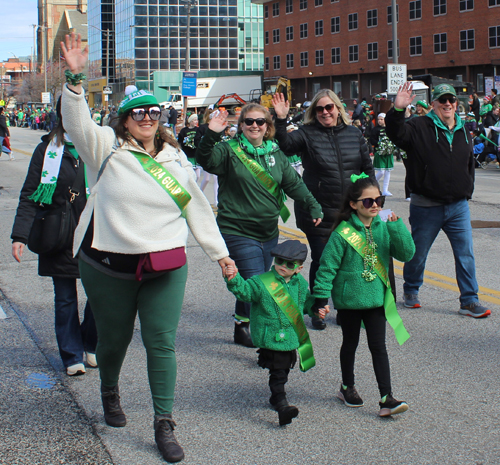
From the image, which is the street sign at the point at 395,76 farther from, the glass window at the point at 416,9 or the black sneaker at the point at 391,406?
the glass window at the point at 416,9

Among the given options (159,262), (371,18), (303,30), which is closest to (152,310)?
(159,262)

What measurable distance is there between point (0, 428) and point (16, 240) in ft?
4.04

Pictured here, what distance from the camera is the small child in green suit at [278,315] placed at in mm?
3877

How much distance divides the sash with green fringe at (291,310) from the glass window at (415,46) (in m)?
54.4

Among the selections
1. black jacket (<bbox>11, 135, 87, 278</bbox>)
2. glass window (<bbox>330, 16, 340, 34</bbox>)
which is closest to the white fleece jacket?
black jacket (<bbox>11, 135, 87, 278</bbox>)

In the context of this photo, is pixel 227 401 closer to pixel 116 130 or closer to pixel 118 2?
pixel 116 130

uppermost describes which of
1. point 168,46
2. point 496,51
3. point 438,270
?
point 168,46

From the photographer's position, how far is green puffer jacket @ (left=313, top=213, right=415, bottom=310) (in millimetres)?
3975

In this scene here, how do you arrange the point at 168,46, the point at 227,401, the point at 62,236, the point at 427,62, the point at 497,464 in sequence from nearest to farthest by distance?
the point at 497,464
the point at 227,401
the point at 62,236
the point at 427,62
the point at 168,46

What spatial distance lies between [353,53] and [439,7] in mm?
9894

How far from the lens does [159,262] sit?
332 cm

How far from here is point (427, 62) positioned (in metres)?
54.2

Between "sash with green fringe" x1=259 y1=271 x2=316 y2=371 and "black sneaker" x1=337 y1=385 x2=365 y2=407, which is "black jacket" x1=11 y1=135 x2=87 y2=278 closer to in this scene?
"sash with green fringe" x1=259 y1=271 x2=316 y2=371

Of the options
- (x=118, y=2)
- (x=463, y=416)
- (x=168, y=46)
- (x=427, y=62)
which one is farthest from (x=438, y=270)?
(x=118, y=2)
